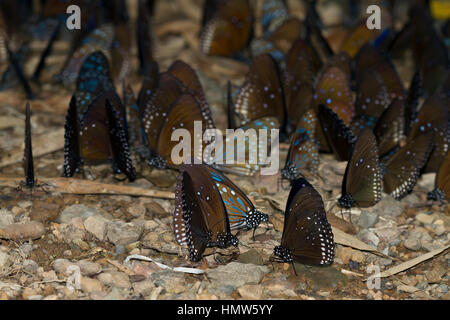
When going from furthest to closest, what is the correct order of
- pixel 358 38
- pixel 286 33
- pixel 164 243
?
pixel 286 33 → pixel 358 38 → pixel 164 243

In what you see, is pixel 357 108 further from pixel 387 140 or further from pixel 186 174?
pixel 186 174

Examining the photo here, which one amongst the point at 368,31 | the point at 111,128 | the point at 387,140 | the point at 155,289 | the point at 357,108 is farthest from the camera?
the point at 368,31

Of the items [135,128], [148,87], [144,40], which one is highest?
[144,40]

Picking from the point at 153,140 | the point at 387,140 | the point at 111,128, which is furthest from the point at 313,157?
the point at 111,128

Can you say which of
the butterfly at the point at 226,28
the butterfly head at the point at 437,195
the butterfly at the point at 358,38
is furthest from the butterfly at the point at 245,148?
the butterfly at the point at 226,28

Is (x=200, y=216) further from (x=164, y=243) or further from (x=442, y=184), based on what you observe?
(x=442, y=184)

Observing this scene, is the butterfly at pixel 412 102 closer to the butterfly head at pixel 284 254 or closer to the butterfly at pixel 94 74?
the butterfly head at pixel 284 254

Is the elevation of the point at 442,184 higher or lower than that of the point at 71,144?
lower

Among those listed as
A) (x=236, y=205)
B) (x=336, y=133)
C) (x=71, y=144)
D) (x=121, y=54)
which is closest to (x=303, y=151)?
(x=336, y=133)
